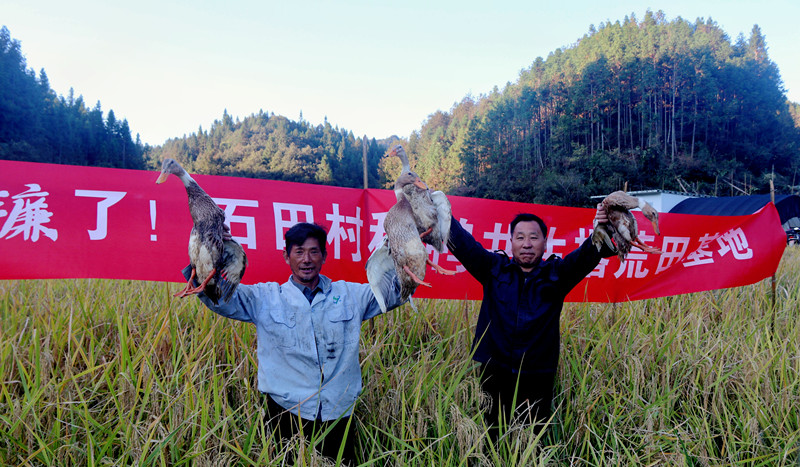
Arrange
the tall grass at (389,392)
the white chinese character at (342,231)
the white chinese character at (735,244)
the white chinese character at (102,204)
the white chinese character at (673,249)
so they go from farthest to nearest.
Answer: the white chinese character at (735,244)
the white chinese character at (673,249)
the white chinese character at (342,231)
the white chinese character at (102,204)
the tall grass at (389,392)

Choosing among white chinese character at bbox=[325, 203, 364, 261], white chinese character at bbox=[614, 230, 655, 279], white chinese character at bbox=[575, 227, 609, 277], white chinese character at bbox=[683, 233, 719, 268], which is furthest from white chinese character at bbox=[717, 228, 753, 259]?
white chinese character at bbox=[325, 203, 364, 261]

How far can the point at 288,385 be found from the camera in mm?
1916

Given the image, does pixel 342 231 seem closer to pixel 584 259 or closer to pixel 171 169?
pixel 171 169

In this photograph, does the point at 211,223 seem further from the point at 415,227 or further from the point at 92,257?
the point at 92,257

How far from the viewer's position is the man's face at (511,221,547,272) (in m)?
2.34

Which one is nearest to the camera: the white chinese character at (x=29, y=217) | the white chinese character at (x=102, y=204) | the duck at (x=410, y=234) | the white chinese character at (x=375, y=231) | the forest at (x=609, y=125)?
the duck at (x=410, y=234)

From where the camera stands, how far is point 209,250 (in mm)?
1578

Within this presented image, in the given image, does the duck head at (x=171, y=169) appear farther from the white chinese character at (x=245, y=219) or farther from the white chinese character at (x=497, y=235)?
the white chinese character at (x=497, y=235)

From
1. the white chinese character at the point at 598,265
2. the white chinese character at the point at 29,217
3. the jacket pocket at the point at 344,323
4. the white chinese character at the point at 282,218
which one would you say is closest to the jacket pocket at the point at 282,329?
the jacket pocket at the point at 344,323

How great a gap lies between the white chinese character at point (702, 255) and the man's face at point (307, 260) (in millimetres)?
3465

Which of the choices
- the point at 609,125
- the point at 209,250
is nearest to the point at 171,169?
the point at 209,250

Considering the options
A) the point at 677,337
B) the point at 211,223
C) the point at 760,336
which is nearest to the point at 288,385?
the point at 211,223

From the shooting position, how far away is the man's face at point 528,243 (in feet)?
7.69

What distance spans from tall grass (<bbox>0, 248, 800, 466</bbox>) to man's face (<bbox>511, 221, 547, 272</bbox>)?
73cm
